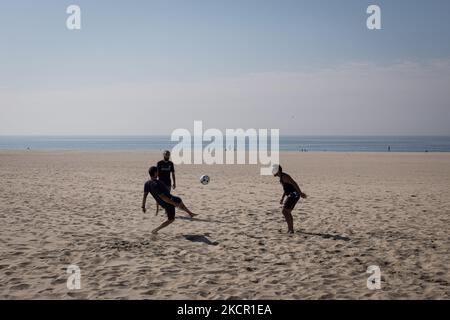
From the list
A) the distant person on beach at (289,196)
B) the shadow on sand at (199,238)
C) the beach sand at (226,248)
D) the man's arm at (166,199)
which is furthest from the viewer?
the distant person on beach at (289,196)

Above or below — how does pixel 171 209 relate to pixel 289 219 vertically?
above

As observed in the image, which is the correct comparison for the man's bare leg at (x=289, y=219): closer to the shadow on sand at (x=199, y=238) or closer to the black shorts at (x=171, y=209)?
the shadow on sand at (x=199, y=238)

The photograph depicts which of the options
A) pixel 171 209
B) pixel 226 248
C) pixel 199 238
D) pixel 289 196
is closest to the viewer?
pixel 226 248

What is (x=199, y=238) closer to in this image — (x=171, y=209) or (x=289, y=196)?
(x=171, y=209)

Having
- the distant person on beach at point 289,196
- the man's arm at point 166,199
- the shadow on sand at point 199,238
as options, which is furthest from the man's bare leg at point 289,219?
the man's arm at point 166,199

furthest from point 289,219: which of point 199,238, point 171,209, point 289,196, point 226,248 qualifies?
point 171,209

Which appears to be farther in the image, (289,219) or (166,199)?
(289,219)

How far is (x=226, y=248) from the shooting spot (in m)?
7.20

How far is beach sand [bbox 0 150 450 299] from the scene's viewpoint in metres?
5.23

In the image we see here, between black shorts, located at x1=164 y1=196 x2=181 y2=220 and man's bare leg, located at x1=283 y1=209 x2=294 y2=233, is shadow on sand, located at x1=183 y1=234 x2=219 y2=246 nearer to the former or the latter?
black shorts, located at x1=164 y1=196 x2=181 y2=220

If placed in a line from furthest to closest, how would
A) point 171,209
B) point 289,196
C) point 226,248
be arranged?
point 289,196, point 171,209, point 226,248

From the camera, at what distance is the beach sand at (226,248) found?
523 cm
